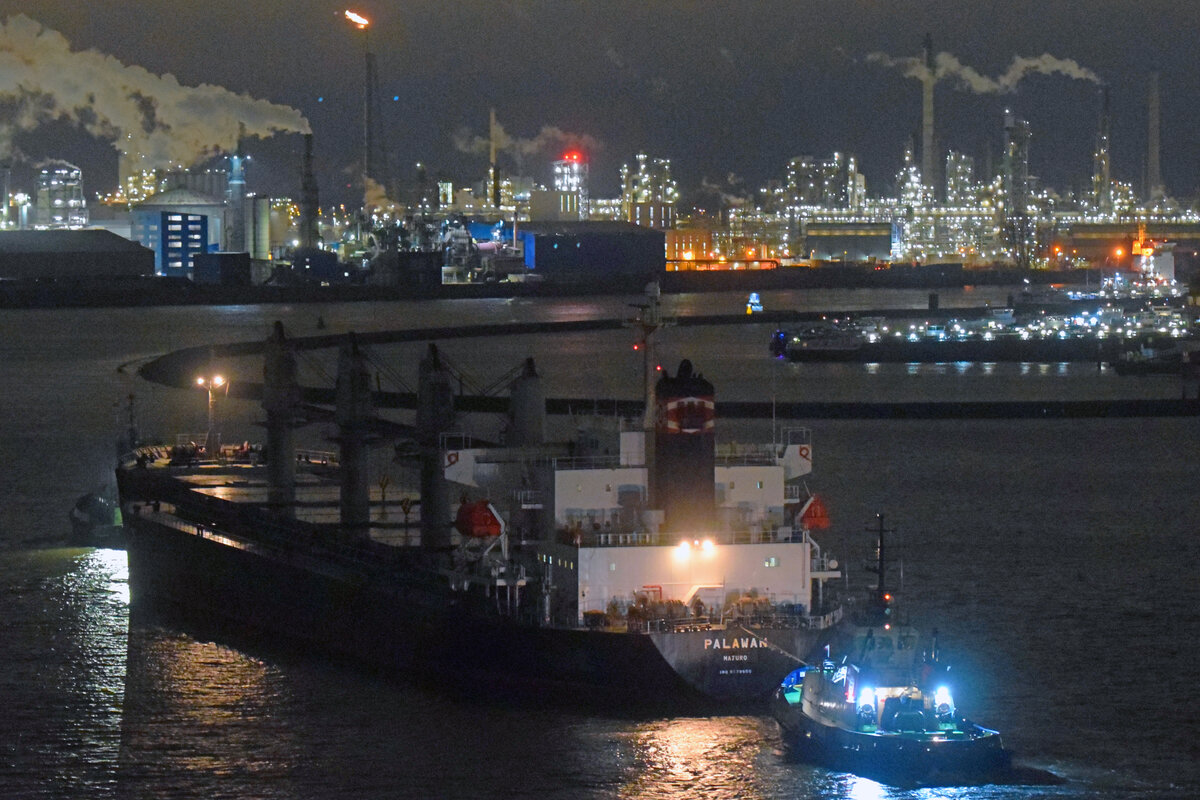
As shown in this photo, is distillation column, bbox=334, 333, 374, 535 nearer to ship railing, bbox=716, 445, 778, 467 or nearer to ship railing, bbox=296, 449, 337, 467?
ship railing, bbox=296, 449, 337, 467

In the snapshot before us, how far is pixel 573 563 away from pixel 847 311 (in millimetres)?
67398

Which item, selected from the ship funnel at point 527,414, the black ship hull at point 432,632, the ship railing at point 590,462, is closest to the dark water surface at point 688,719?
the black ship hull at point 432,632

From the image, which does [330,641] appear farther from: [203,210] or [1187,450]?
[203,210]

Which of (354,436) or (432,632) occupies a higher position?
(354,436)

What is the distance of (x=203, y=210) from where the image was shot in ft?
343

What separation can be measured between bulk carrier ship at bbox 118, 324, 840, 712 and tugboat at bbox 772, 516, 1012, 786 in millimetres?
974

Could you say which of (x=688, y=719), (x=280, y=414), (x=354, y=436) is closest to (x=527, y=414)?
(x=354, y=436)

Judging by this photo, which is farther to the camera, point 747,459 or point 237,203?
point 237,203

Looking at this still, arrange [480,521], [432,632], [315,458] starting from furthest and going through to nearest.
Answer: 1. [315,458]
2. [432,632]
3. [480,521]

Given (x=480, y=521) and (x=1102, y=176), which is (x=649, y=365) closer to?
(x=480, y=521)

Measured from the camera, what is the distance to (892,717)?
10.6m

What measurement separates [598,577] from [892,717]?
7.50 ft

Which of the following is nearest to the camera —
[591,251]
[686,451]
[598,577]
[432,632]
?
[598,577]

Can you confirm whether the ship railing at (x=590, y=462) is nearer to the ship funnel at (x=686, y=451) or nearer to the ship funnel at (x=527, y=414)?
the ship funnel at (x=686, y=451)
